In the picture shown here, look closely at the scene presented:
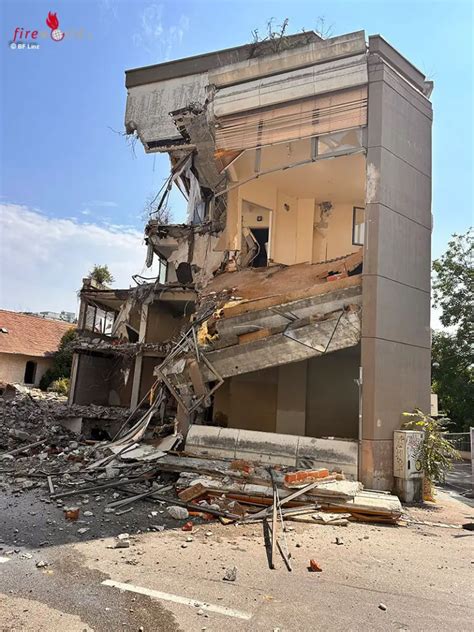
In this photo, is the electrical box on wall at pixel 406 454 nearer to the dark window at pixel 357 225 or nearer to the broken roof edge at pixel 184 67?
the dark window at pixel 357 225

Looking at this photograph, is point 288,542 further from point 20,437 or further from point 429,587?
point 20,437

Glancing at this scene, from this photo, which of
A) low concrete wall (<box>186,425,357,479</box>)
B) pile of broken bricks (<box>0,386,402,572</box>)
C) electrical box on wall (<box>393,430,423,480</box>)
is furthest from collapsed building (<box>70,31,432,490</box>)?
pile of broken bricks (<box>0,386,402,572</box>)

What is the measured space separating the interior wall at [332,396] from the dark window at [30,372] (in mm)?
22457

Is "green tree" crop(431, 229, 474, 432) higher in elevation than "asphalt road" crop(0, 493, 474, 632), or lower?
higher

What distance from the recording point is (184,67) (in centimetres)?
1902

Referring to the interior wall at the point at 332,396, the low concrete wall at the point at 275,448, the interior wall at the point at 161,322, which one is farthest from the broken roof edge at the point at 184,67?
the low concrete wall at the point at 275,448

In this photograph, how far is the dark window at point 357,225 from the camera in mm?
14430

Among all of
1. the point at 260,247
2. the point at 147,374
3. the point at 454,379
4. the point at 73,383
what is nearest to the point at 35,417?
the point at 73,383

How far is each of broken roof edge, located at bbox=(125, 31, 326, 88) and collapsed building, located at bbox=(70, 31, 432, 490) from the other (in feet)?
7.89

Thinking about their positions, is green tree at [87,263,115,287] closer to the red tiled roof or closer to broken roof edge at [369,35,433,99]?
the red tiled roof

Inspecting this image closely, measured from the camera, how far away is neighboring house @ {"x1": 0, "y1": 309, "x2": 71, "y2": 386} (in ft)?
92.0

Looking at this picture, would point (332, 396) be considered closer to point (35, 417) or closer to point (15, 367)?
point (35, 417)

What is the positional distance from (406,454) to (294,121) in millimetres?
7843

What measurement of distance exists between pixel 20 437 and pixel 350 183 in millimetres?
12388
